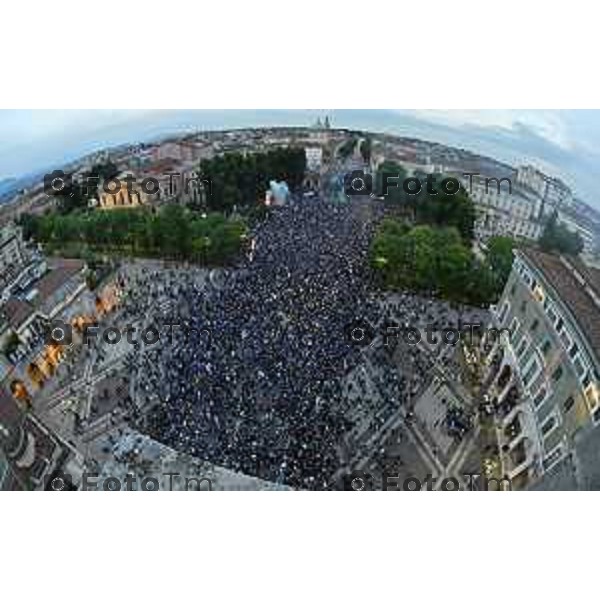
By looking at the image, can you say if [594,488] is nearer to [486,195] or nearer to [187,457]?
[187,457]

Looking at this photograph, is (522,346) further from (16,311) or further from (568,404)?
(16,311)

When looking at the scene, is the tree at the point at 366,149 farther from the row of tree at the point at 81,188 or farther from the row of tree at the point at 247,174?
the row of tree at the point at 81,188

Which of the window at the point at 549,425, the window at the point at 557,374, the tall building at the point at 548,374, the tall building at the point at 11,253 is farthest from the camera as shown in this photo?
A: the tall building at the point at 11,253

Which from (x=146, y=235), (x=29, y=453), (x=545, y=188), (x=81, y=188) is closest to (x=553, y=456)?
(x=545, y=188)

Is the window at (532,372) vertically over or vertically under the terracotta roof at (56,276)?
under

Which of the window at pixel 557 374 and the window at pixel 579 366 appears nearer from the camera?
the window at pixel 579 366

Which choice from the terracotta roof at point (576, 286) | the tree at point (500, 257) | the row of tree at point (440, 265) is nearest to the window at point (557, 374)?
the terracotta roof at point (576, 286)
